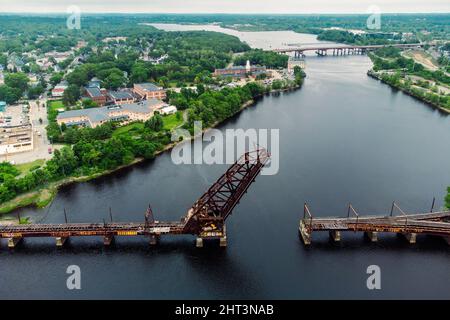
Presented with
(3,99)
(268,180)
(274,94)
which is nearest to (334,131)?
(268,180)

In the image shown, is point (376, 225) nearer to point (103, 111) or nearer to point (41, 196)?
point (41, 196)

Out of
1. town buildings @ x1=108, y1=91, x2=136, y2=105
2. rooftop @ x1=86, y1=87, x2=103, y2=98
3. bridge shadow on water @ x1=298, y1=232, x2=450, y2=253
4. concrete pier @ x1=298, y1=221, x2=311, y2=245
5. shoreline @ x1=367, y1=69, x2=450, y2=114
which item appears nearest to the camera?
bridge shadow on water @ x1=298, y1=232, x2=450, y2=253

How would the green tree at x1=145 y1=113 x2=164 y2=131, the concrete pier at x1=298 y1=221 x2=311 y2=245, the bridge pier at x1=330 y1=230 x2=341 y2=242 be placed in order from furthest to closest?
the green tree at x1=145 y1=113 x2=164 y2=131 → the bridge pier at x1=330 y1=230 x2=341 y2=242 → the concrete pier at x1=298 y1=221 x2=311 y2=245

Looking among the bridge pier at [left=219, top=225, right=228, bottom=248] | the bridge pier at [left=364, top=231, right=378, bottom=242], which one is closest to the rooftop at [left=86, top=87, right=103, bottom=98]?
the bridge pier at [left=219, top=225, right=228, bottom=248]

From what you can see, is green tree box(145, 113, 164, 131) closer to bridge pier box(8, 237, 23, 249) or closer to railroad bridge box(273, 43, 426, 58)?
bridge pier box(8, 237, 23, 249)

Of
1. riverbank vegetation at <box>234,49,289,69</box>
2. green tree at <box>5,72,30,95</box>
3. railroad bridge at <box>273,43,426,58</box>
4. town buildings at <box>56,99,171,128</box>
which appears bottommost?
town buildings at <box>56,99,171,128</box>

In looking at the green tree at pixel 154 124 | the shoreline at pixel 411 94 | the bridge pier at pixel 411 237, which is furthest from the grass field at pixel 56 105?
the shoreline at pixel 411 94

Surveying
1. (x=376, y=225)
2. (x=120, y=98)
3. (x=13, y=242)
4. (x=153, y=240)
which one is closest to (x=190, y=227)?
(x=153, y=240)
